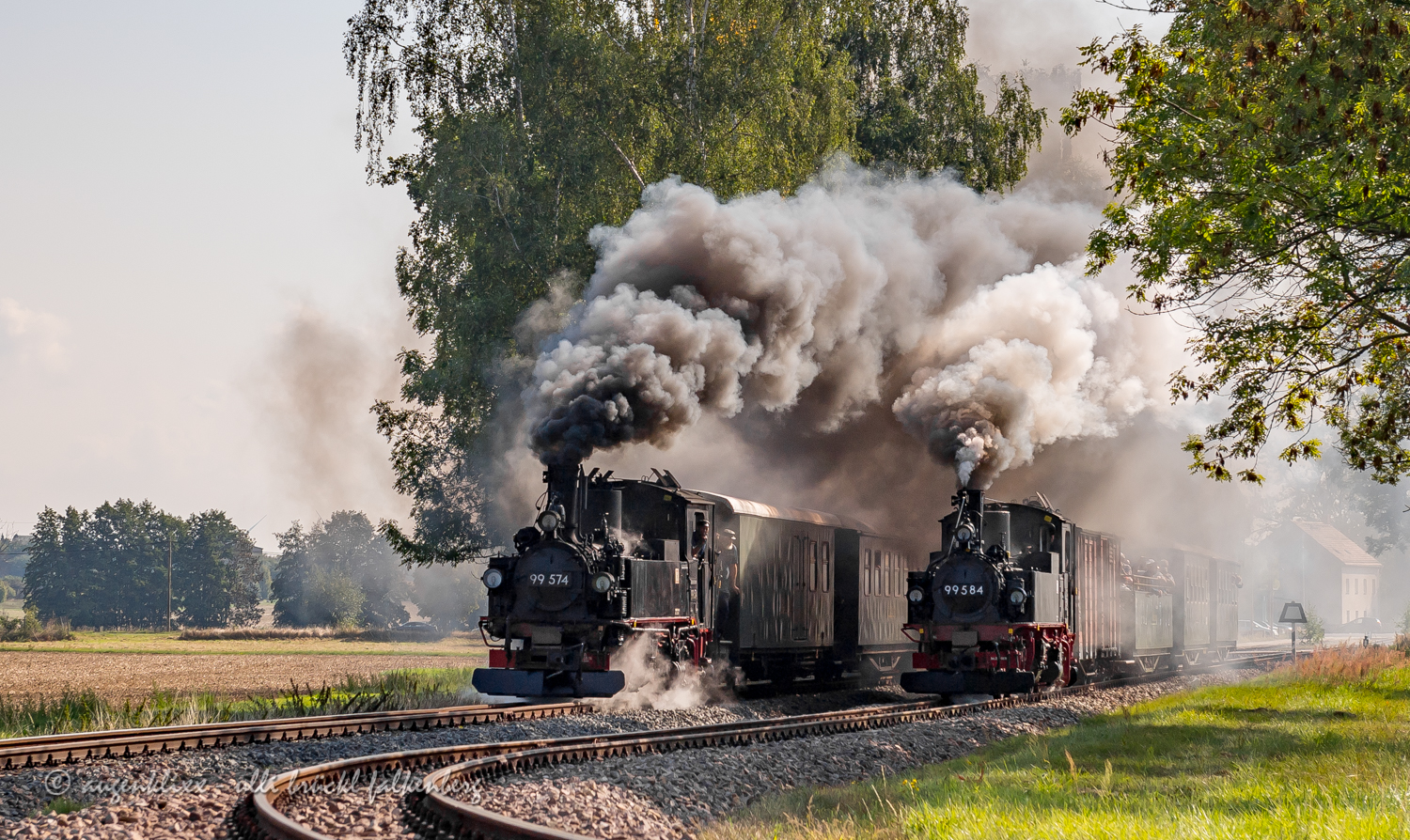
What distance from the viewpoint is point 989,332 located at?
2589cm

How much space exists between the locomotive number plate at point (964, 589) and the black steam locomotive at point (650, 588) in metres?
2.65

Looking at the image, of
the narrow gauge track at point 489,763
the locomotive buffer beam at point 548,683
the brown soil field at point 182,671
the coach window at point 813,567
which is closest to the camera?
the narrow gauge track at point 489,763

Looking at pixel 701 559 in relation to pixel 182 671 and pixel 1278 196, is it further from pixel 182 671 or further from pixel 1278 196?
pixel 182 671

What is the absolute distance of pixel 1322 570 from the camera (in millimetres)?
99500

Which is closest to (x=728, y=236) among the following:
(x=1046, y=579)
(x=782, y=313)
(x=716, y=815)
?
(x=782, y=313)

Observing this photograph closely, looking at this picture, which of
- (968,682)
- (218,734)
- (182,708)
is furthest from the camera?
(968,682)

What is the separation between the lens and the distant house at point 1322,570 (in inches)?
3900

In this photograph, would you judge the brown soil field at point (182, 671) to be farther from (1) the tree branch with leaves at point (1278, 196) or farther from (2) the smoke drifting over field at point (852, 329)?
(1) the tree branch with leaves at point (1278, 196)

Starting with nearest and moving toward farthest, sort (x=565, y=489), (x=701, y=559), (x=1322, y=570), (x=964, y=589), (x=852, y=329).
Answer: (x=565, y=489) < (x=701, y=559) < (x=964, y=589) < (x=852, y=329) < (x=1322, y=570)

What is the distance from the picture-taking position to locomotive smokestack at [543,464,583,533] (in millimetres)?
15492

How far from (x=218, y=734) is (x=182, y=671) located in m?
22.6

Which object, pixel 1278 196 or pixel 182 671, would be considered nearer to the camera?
pixel 1278 196

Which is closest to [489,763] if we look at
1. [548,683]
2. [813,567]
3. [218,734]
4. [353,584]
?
[218,734]

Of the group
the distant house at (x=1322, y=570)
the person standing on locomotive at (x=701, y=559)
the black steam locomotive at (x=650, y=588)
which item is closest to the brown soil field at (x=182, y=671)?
the black steam locomotive at (x=650, y=588)
